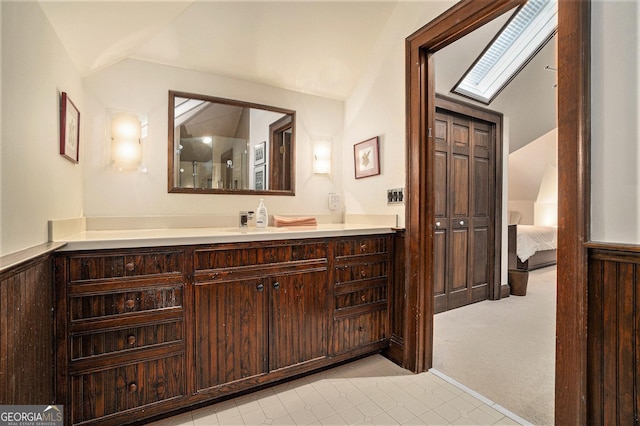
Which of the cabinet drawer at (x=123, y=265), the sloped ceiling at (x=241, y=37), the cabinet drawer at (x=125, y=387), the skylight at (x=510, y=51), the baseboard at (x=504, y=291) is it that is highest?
the skylight at (x=510, y=51)

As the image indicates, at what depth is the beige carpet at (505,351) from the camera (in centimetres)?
180

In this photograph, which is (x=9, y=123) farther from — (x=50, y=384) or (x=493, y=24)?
(x=493, y=24)

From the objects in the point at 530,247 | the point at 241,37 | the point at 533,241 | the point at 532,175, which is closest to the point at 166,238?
the point at 241,37

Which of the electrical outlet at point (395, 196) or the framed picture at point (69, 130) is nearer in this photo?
the framed picture at point (69, 130)

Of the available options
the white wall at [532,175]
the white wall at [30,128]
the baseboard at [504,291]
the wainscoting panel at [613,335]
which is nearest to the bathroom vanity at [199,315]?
the white wall at [30,128]

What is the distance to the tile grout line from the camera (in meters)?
1.60

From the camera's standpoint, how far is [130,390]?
1498 mm

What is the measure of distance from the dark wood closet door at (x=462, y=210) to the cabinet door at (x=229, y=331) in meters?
2.07

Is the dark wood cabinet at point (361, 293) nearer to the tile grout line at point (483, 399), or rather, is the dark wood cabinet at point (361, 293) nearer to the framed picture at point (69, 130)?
the tile grout line at point (483, 399)

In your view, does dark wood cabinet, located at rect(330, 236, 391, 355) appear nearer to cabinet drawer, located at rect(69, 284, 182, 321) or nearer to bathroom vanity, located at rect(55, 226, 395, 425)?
bathroom vanity, located at rect(55, 226, 395, 425)

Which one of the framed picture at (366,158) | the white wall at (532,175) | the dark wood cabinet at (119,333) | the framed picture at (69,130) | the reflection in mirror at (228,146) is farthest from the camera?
the white wall at (532,175)

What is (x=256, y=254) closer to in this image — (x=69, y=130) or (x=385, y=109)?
(x=69, y=130)

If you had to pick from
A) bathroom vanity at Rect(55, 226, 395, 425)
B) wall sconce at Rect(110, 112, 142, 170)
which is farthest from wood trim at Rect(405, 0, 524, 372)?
wall sconce at Rect(110, 112, 142, 170)

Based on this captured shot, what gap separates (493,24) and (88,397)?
3737 millimetres
